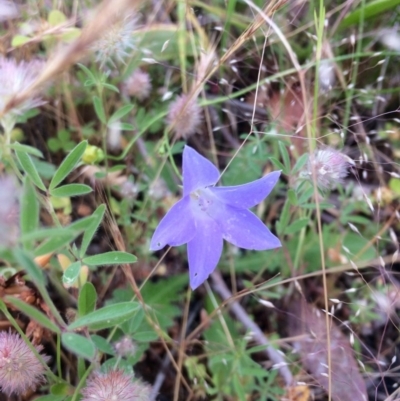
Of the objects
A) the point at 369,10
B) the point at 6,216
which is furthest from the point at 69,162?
the point at 369,10

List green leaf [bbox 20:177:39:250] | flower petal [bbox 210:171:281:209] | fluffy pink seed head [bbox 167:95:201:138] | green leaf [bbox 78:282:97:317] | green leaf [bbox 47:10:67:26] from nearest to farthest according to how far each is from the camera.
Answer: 1. green leaf [bbox 20:177:39:250]
2. green leaf [bbox 78:282:97:317]
3. flower petal [bbox 210:171:281:209]
4. fluffy pink seed head [bbox 167:95:201:138]
5. green leaf [bbox 47:10:67:26]

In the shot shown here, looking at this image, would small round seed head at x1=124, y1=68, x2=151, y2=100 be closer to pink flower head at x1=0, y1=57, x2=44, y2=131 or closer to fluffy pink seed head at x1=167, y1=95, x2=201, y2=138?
fluffy pink seed head at x1=167, y1=95, x2=201, y2=138

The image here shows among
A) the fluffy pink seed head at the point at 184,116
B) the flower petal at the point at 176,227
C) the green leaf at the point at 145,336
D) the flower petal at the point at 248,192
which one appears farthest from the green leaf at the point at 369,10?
the green leaf at the point at 145,336

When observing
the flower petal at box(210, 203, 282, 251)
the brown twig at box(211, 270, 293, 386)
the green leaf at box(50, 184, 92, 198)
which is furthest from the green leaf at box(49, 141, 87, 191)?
the brown twig at box(211, 270, 293, 386)

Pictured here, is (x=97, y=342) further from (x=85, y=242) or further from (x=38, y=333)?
(x=85, y=242)

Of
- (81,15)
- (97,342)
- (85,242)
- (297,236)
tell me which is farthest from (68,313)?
(81,15)

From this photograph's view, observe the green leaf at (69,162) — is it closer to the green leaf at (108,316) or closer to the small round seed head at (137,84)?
the green leaf at (108,316)

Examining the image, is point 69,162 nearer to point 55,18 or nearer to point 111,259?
point 111,259
